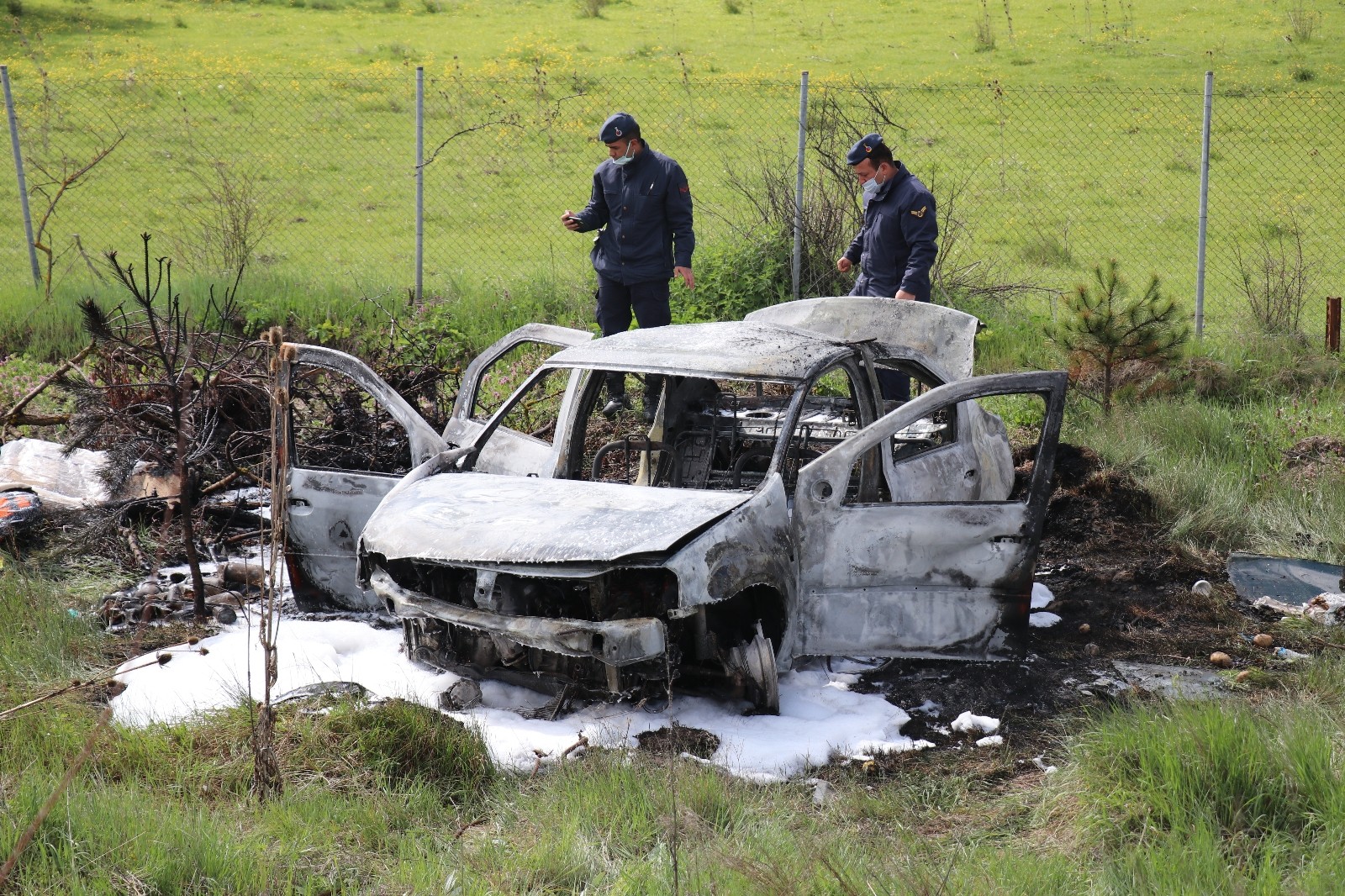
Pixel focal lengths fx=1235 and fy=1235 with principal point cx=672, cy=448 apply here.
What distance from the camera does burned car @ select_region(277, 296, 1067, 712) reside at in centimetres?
466

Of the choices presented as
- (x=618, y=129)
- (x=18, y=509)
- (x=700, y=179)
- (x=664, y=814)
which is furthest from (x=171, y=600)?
(x=700, y=179)

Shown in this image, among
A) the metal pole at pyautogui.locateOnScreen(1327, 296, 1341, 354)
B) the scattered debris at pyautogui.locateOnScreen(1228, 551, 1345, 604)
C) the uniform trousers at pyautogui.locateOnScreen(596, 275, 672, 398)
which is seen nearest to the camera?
the scattered debris at pyautogui.locateOnScreen(1228, 551, 1345, 604)

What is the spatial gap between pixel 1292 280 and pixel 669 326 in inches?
278

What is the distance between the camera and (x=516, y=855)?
141 inches

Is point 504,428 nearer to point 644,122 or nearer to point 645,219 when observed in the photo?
point 645,219

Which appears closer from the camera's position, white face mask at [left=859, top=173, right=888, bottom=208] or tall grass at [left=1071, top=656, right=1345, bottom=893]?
tall grass at [left=1071, top=656, right=1345, bottom=893]

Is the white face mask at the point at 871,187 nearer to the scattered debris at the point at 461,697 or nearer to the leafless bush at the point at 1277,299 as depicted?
the leafless bush at the point at 1277,299

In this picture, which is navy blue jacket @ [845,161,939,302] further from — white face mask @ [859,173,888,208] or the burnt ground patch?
the burnt ground patch

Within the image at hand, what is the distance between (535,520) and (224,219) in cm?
1129

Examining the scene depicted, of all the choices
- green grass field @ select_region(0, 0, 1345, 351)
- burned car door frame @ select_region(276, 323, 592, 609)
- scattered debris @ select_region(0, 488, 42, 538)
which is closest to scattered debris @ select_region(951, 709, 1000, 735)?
burned car door frame @ select_region(276, 323, 592, 609)

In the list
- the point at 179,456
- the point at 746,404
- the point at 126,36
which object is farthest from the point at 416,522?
the point at 126,36

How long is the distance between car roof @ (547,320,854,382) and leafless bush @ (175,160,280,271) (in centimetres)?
638

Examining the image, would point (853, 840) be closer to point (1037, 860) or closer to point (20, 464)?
point (1037, 860)

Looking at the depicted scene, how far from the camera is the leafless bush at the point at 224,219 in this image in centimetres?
1222
